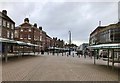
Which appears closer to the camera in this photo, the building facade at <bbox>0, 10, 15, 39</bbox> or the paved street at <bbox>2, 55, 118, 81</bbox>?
the paved street at <bbox>2, 55, 118, 81</bbox>

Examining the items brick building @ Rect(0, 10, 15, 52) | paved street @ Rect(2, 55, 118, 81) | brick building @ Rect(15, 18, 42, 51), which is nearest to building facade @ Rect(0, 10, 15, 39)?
brick building @ Rect(0, 10, 15, 52)

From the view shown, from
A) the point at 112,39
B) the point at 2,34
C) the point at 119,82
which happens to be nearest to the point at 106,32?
the point at 112,39

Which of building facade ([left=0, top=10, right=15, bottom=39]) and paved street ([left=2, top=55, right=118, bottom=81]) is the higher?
building facade ([left=0, top=10, right=15, bottom=39])

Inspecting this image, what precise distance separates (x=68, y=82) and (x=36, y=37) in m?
82.4

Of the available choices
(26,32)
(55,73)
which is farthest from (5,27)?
(55,73)

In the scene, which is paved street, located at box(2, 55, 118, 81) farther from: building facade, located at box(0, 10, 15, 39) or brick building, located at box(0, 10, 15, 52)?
building facade, located at box(0, 10, 15, 39)

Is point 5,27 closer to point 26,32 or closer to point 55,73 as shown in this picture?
point 26,32

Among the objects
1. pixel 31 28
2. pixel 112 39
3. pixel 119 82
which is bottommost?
pixel 119 82

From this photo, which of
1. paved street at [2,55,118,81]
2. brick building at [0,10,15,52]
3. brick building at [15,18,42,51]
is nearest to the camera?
paved street at [2,55,118,81]

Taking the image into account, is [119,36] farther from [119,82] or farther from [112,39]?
[119,82]

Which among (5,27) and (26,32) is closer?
(5,27)

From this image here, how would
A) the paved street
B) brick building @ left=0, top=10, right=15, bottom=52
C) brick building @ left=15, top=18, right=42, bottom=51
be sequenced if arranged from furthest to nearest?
1. brick building @ left=15, top=18, right=42, bottom=51
2. brick building @ left=0, top=10, right=15, bottom=52
3. the paved street

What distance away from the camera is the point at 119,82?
37.0 ft

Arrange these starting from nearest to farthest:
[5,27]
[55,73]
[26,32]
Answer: [55,73]
[5,27]
[26,32]
